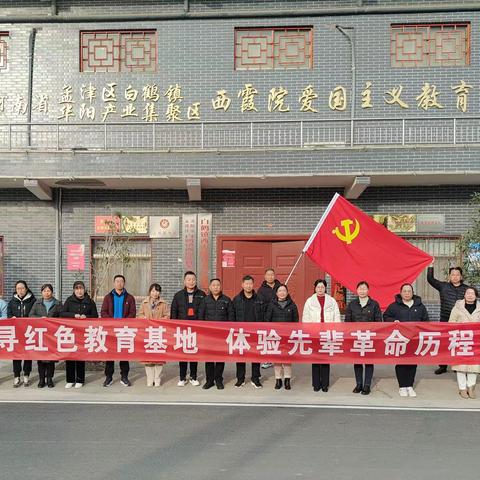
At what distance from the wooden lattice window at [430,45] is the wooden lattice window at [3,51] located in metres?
8.88

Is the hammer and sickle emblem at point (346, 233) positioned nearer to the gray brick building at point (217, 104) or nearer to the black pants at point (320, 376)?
the black pants at point (320, 376)

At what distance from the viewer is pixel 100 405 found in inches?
265

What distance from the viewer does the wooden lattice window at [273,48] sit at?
11844 mm

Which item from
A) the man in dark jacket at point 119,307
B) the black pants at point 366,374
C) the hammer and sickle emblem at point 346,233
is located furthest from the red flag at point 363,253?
the man in dark jacket at point 119,307

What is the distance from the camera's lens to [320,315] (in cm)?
764

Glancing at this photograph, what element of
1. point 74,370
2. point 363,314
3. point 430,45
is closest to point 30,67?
point 74,370

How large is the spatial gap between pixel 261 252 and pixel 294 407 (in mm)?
5499

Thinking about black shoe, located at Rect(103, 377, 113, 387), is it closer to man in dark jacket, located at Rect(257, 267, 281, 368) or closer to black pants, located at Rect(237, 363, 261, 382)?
black pants, located at Rect(237, 363, 261, 382)

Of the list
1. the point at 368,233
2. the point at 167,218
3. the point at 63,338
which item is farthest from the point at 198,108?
the point at 63,338

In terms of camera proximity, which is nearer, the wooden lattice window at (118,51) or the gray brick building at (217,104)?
the gray brick building at (217,104)

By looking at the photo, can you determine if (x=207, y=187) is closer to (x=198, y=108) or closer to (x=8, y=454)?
(x=198, y=108)

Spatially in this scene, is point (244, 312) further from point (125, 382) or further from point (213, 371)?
point (125, 382)

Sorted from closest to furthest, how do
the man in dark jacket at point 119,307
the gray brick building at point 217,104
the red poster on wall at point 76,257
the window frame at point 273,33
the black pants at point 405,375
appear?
1. the black pants at point 405,375
2. the man in dark jacket at point 119,307
3. the gray brick building at point 217,104
4. the window frame at point 273,33
5. the red poster on wall at point 76,257

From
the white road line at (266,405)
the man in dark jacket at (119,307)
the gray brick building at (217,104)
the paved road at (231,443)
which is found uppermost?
the gray brick building at (217,104)
